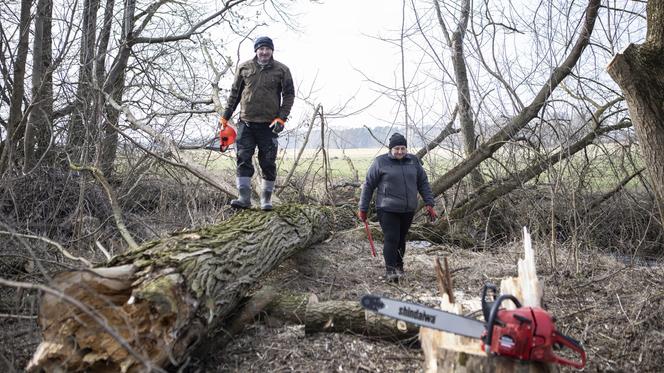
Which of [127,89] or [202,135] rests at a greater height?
[127,89]

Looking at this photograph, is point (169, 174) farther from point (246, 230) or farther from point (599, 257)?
point (599, 257)

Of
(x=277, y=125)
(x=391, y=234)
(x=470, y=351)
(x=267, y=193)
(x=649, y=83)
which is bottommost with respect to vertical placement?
(x=470, y=351)

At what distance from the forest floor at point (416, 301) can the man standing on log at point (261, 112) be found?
106cm

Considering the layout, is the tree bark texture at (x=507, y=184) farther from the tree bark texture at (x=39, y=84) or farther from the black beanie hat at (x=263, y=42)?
the tree bark texture at (x=39, y=84)

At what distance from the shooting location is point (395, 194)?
5.82m

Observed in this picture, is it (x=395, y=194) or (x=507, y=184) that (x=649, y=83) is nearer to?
(x=395, y=194)

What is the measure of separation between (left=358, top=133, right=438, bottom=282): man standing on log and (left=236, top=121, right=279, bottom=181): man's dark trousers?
1146mm

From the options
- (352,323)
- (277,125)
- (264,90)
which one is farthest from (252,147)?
(352,323)

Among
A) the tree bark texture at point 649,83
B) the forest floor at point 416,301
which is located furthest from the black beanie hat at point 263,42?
the tree bark texture at point 649,83

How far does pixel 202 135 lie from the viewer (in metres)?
9.70

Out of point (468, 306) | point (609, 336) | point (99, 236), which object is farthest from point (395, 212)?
point (99, 236)

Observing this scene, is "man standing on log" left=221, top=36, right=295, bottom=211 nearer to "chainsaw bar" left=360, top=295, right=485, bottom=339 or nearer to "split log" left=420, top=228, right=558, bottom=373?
"split log" left=420, top=228, right=558, bottom=373

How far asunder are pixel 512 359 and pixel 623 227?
6.40 metres

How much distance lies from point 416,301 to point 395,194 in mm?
1358
